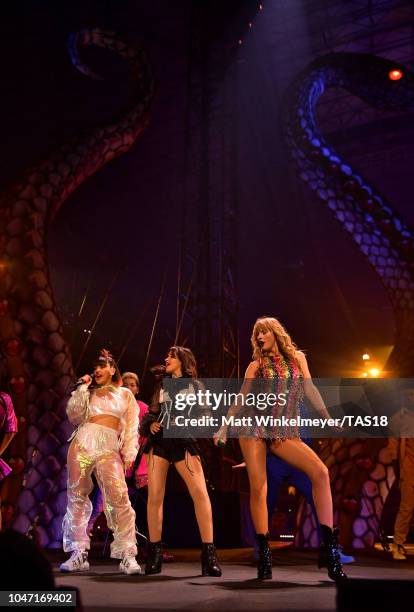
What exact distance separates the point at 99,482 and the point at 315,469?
1.58 meters

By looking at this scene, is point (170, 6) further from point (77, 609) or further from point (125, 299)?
point (77, 609)

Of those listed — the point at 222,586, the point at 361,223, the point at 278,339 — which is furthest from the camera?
the point at 361,223

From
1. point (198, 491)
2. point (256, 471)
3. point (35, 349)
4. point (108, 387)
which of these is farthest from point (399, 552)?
point (35, 349)

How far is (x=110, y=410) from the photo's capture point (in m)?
4.66

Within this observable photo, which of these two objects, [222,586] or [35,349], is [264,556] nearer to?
[222,586]

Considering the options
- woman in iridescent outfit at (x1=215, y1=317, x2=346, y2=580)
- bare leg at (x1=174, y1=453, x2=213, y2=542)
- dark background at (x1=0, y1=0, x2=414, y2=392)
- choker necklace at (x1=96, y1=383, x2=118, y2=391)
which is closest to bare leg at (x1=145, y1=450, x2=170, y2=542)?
bare leg at (x1=174, y1=453, x2=213, y2=542)

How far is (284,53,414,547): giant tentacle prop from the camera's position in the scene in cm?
647

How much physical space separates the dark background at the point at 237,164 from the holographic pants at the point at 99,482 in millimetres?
5170

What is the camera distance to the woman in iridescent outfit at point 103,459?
4.45 meters

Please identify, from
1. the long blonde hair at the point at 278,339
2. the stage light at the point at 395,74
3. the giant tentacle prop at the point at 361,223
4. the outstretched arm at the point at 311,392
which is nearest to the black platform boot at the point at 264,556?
the outstretched arm at the point at 311,392

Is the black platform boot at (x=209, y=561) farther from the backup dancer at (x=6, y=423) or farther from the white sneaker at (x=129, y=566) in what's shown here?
the backup dancer at (x=6, y=423)

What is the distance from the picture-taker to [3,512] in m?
6.10

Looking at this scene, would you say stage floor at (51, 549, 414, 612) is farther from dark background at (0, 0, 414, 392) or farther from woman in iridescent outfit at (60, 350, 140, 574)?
dark background at (0, 0, 414, 392)

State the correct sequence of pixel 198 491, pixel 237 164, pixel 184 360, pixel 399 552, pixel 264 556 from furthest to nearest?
pixel 237 164 < pixel 399 552 < pixel 184 360 < pixel 198 491 < pixel 264 556
